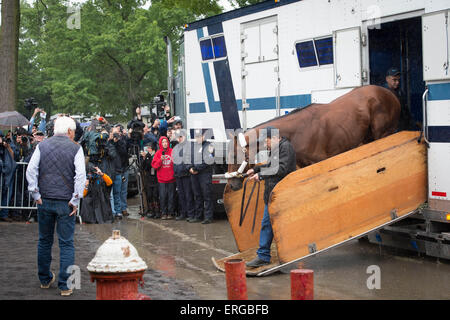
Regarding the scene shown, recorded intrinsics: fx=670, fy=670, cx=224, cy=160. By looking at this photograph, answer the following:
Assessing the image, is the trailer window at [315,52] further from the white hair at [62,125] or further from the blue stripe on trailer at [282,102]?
the white hair at [62,125]

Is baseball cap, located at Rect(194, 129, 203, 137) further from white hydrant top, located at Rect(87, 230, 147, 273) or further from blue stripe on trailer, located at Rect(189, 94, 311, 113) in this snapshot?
white hydrant top, located at Rect(87, 230, 147, 273)

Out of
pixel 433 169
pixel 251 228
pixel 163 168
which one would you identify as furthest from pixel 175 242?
pixel 433 169

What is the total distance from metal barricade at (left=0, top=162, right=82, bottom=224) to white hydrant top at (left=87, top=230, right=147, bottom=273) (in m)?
9.10

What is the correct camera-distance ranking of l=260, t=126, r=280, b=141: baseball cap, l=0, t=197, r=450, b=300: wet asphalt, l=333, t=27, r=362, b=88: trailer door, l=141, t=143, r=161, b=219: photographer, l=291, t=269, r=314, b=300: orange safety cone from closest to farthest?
l=291, t=269, r=314, b=300: orange safety cone
l=0, t=197, r=450, b=300: wet asphalt
l=260, t=126, r=280, b=141: baseball cap
l=333, t=27, r=362, b=88: trailer door
l=141, t=143, r=161, b=219: photographer

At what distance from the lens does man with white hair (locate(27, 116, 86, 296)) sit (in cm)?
767

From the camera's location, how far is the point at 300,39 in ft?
39.5

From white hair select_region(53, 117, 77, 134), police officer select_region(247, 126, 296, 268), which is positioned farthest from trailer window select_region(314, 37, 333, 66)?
white hair select_region(53, 117, 77, 134)

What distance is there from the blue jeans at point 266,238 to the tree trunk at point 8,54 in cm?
1301

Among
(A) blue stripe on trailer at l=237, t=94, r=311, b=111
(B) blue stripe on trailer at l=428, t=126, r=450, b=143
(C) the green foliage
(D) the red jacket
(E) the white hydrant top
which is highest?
(C) the green foliage

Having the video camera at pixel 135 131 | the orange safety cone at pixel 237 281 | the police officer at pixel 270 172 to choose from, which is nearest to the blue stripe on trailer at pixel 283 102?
the police officer at pixel 270 172

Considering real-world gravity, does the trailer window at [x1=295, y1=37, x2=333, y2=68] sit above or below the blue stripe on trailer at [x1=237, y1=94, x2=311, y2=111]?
above

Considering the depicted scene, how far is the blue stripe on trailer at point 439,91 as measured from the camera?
883 centimetres

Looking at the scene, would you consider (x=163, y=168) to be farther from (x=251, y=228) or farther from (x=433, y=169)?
(x=433, y=169)
